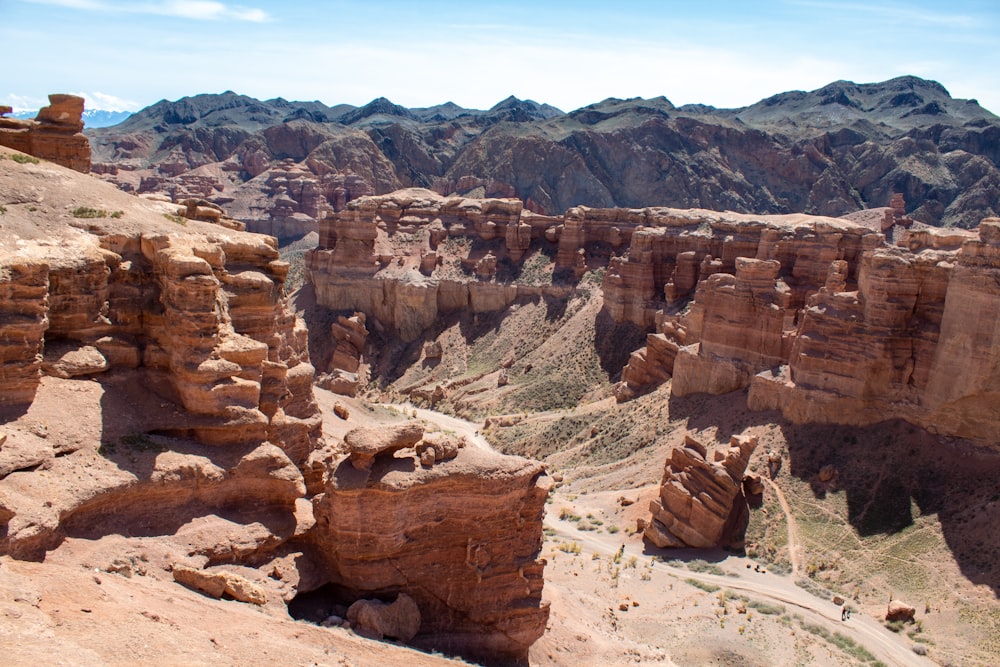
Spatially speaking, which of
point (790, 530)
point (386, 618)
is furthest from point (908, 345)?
point (386, 618)

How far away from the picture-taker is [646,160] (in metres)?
154

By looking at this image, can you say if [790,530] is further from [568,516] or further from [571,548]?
[568,516]

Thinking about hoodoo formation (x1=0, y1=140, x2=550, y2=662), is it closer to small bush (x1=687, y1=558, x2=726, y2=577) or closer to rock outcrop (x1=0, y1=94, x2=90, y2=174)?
rock outcrop (x1=0, y1=94, x2=90, y2=174)

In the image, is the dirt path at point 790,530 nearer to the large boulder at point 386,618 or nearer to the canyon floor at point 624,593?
the canyon floor at point 624,593

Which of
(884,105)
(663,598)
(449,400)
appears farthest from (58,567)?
(884,105)

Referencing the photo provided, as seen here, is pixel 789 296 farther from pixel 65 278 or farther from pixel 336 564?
pixel 65 278

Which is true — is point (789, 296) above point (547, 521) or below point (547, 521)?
above

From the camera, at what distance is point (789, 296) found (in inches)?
1738

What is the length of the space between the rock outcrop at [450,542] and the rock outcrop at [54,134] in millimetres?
23997

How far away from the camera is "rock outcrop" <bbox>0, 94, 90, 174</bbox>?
35.3m

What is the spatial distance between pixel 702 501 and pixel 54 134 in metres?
32.2

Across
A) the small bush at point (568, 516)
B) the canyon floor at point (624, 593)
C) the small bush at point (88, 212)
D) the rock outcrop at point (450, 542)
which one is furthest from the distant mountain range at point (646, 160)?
the rock outcrop at point (450, 542)

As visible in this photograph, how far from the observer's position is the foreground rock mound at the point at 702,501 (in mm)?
34656

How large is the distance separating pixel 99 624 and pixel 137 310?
1124 cm
